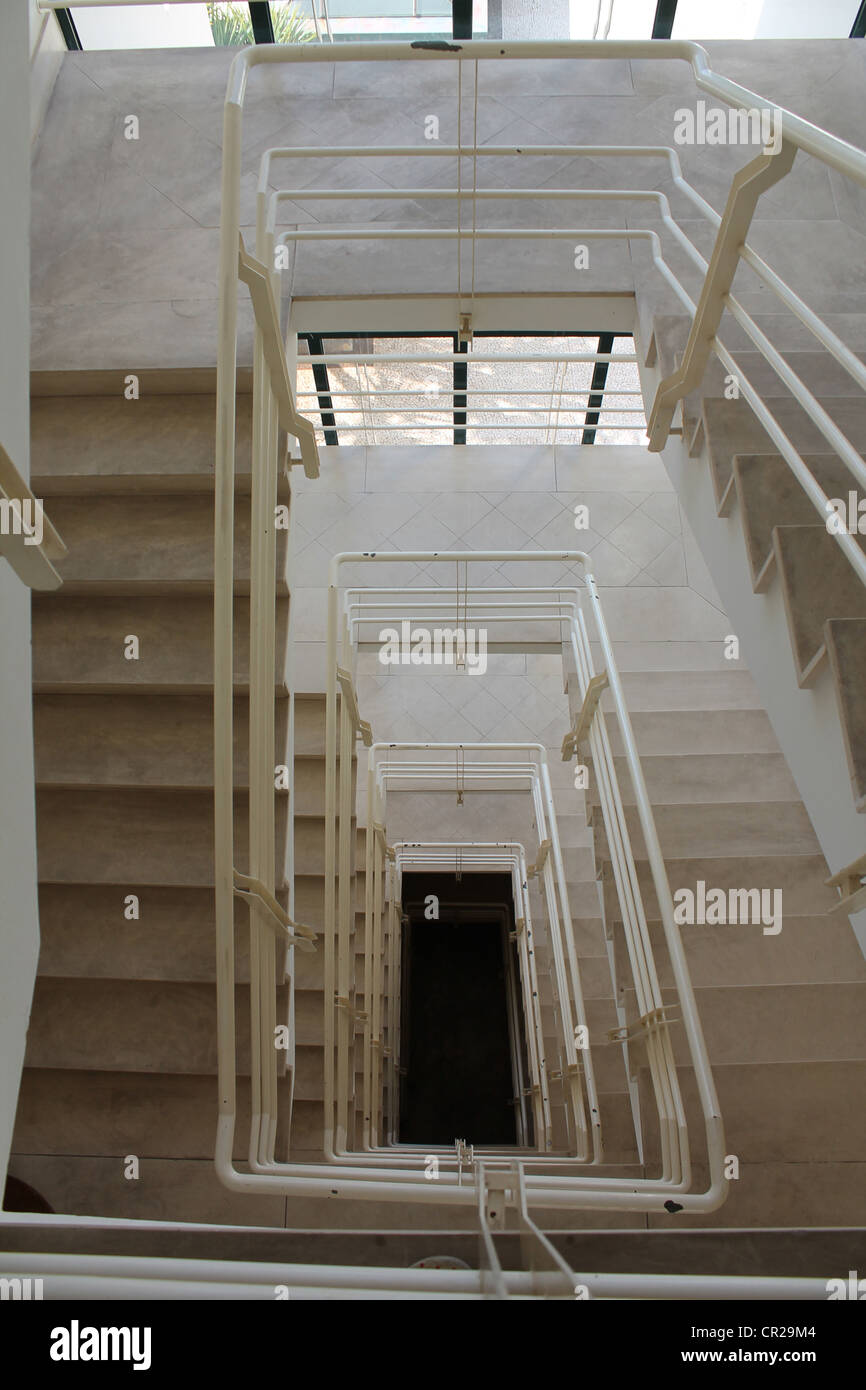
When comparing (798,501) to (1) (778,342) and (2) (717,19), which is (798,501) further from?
(2) (717,19)

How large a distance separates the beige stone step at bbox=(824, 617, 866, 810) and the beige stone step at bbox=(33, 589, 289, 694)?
1.41 metres

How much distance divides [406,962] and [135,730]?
6.45 metres

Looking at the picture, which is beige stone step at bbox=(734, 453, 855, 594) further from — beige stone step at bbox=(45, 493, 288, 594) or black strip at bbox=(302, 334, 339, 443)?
black strip at bbox=(302, 334, 339, 443)

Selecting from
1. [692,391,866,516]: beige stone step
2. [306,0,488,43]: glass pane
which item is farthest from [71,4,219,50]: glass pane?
[692,391,866,516]: beige stone step

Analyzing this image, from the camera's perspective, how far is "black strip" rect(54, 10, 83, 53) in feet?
13.2

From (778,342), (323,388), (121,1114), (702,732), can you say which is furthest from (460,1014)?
(778,342)

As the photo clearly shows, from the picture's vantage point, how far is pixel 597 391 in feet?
17.6

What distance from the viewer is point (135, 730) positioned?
7.86ft

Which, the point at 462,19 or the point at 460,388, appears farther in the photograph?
the point at 460,388

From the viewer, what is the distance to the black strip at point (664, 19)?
4.43m

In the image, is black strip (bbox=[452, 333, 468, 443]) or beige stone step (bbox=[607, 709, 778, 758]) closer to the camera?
beige stone step (bbox=[607, 709, 778, 758])

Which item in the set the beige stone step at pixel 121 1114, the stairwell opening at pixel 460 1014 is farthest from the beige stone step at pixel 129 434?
the stairwell opening at pixel 460 1014

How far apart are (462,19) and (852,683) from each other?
14.5ft

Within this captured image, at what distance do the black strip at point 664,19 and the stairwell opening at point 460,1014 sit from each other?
20.0 ft
